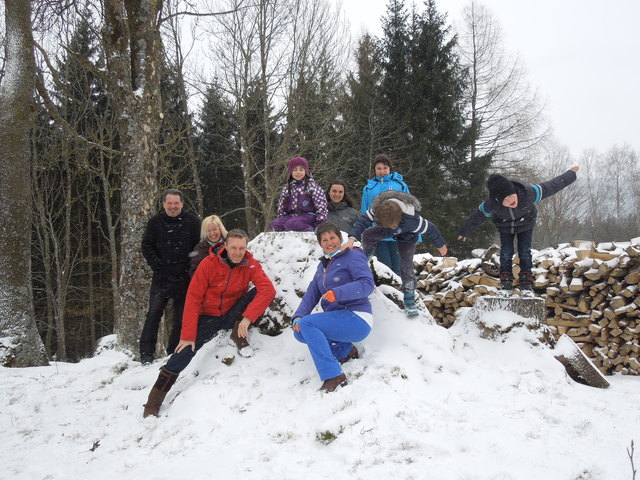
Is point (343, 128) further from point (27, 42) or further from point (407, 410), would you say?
point (407, 410)

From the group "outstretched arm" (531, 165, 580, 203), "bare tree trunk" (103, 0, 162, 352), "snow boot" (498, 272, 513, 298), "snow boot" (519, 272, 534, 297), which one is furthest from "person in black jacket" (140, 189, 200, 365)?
"outstretched arm" (531, 165, 580, 203)

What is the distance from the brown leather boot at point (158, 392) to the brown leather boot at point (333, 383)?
4.49ft

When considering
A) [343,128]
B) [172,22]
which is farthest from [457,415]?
[172,22]

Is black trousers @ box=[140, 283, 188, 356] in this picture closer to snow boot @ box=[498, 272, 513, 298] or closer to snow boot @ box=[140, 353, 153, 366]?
snow boot @ box=[140, 353, 153, 366]

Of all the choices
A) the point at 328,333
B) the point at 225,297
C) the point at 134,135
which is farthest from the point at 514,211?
the point at 134,135

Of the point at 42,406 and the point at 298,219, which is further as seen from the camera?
the point at 298,219

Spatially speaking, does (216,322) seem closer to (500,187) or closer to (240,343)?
(240,343)

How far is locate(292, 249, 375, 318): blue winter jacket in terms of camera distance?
11.9 ft

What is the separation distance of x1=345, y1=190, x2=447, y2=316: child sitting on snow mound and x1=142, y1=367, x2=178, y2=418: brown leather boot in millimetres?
2238

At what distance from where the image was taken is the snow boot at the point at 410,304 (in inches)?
169

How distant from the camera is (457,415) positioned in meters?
3.08

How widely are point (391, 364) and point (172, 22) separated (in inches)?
552

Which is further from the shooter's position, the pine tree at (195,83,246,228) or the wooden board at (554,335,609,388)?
the pine tree at (195,83,246,228)

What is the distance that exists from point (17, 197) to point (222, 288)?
4551mm
